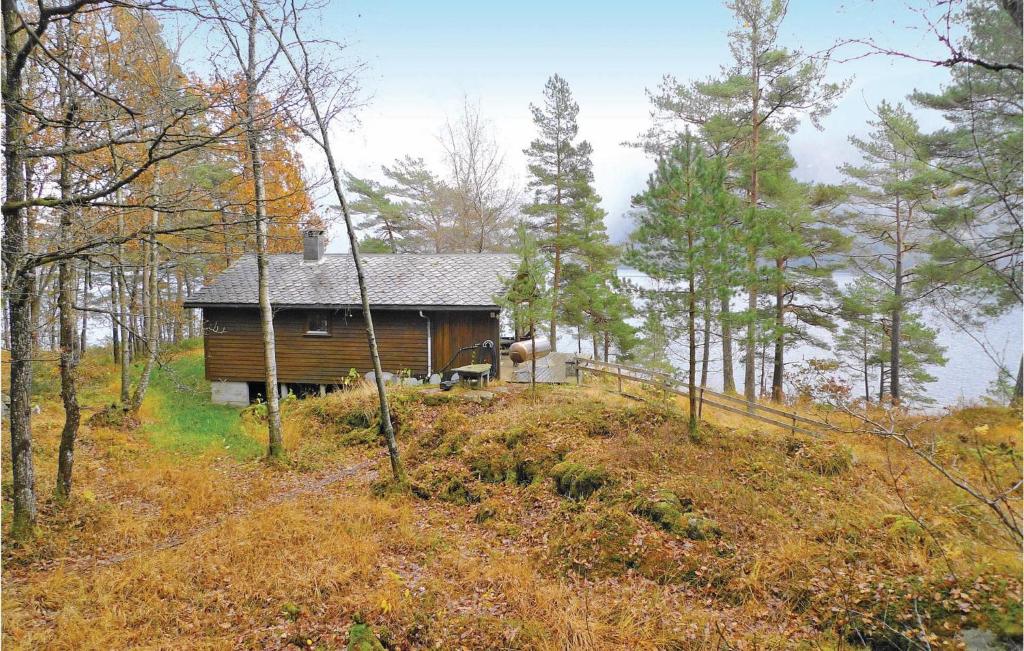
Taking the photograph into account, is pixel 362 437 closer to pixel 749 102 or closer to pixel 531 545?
pixel 531 545

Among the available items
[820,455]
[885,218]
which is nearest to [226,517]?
[820,455]

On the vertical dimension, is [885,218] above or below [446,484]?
above

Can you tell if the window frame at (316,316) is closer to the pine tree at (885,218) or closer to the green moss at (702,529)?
the green moss at (702,529)

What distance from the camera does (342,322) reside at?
1622cm

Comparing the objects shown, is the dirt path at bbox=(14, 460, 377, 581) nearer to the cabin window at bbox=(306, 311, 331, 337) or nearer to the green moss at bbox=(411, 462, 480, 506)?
the green moss at bbox=(411, 462, 480, 506)

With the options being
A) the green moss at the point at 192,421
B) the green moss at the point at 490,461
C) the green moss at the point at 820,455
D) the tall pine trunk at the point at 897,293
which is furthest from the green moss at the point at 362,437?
the tall pine trunk at the point at 897,293

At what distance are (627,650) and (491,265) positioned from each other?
46.0ft

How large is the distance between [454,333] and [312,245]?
23.2 feet

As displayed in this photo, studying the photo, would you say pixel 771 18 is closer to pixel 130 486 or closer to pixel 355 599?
pixel 355 599

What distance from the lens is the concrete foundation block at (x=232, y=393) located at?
16828mm

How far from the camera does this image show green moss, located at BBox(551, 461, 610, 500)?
7.89 m

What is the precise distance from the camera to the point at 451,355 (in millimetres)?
15977

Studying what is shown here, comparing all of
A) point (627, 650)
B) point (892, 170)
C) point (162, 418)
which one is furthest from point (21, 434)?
point (892, 170)

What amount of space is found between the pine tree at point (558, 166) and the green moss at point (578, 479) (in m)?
13.7
